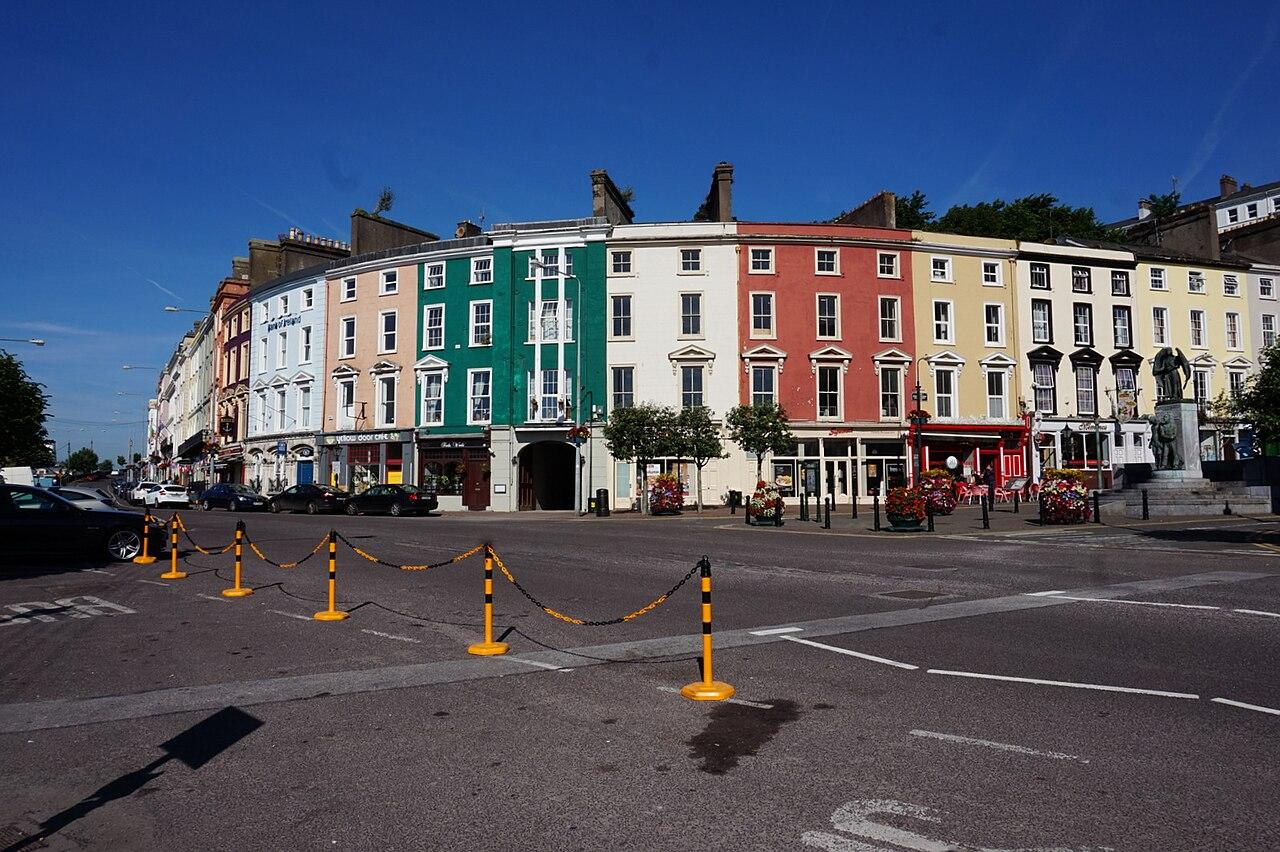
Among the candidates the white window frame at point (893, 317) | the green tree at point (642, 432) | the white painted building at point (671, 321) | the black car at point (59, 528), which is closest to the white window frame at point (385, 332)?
the white painted building at point (671, 321)

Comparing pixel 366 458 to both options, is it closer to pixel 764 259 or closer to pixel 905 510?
pixel 764 259

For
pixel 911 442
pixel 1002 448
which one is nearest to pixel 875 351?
pixel 911 442

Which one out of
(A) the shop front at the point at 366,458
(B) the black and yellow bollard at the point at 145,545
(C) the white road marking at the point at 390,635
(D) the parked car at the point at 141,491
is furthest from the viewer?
(D) the parked car at the point at 141,491

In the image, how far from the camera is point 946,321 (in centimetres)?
4259

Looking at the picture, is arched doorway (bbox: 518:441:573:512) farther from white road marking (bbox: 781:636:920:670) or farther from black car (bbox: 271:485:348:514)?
white road marking (bbox: 781:636:920:670)

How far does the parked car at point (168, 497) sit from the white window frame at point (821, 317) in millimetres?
35357

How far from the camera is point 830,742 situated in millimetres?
5406

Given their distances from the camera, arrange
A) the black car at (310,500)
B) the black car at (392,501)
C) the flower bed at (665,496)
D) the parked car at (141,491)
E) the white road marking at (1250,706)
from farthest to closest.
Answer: the parked car at (141,491) < the black car at (310,500) < the black car at (392,501) < the flower bed at (665,496) < the white road marking at (1250,706)

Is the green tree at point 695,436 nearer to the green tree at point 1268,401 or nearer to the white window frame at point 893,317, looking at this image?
the white window frame at point 893,317

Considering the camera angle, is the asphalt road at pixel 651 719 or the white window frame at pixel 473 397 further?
the white window frame at pixel 473 397

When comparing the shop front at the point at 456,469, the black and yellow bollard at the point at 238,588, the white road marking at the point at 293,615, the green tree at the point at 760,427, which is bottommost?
the white road marking at the point at 293,615

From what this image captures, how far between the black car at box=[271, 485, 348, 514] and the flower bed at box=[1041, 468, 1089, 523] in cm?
2795

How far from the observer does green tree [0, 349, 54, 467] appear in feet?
138

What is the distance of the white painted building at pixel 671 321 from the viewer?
131 feet
